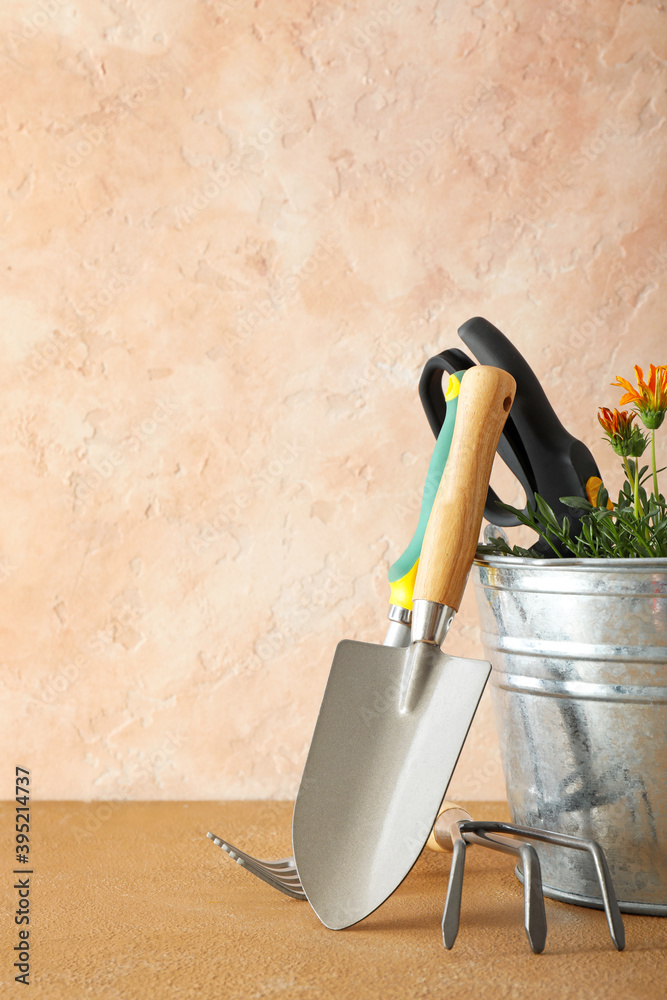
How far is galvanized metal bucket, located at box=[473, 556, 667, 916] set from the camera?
2.06 ft

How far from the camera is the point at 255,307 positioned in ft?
3.46

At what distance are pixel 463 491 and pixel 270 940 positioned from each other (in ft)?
1.29

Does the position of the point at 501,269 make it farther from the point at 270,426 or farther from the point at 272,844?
the point at 272,844

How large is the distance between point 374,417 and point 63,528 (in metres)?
0.44
